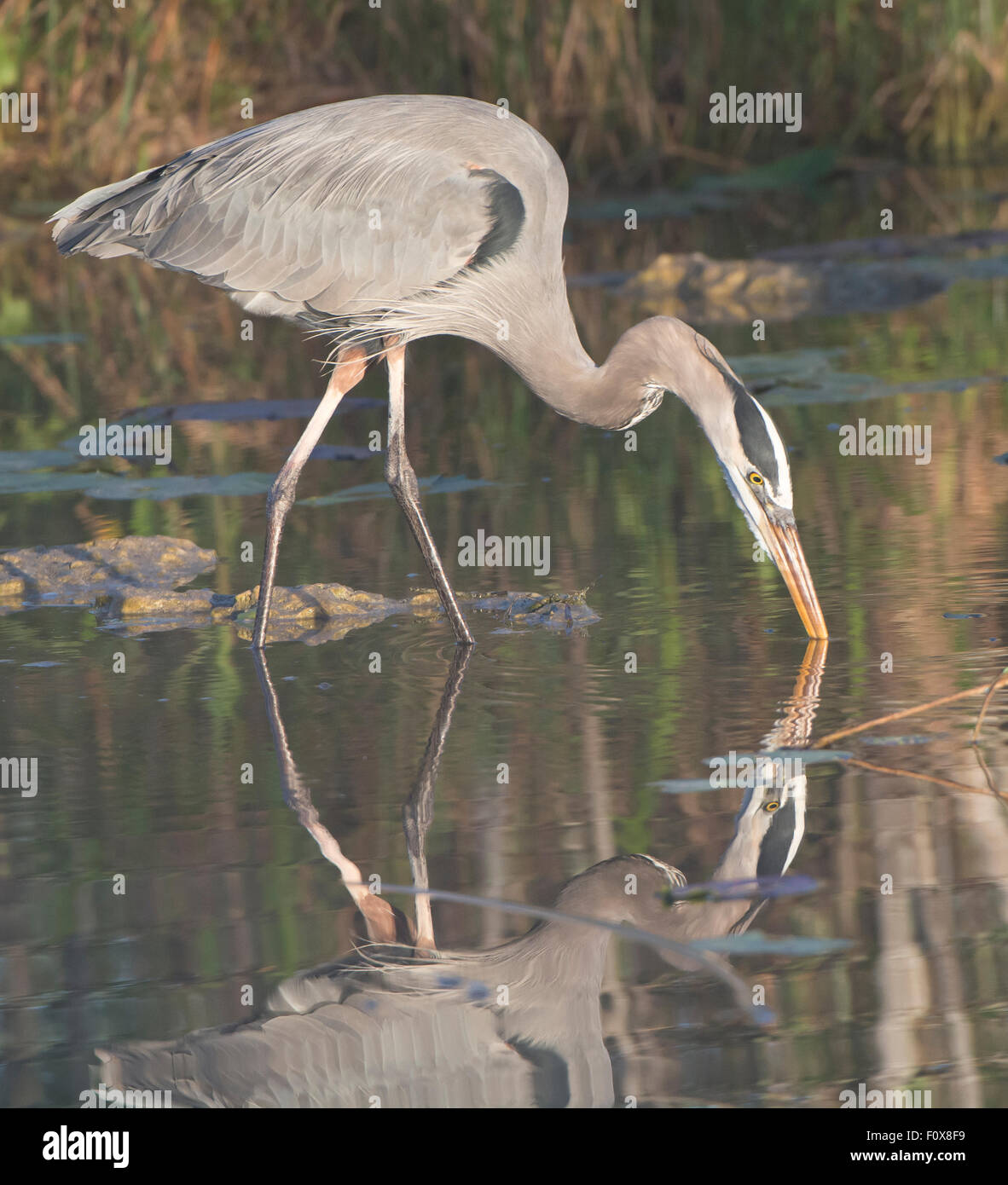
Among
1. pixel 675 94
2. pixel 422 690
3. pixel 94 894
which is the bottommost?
pixel 94 894

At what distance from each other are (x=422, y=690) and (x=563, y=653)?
0.44 metres

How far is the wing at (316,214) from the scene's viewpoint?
631 centimetres

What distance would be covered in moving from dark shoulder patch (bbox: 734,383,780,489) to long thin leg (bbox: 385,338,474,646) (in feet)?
3.09

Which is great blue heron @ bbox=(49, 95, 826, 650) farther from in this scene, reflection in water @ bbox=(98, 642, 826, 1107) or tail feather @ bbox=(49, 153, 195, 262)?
reflection in water @ bbox=(98, 642, 826, 1107)

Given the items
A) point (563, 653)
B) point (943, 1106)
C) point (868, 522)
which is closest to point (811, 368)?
point (868, 522)

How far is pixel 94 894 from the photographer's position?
4062 millimetres

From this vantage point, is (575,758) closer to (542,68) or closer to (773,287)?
(773,287)

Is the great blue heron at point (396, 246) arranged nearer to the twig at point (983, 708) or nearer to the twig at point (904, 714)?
the twig at point (904, 714)

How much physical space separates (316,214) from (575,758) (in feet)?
8.35

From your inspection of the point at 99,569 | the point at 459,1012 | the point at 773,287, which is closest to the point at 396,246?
the point at 99,569

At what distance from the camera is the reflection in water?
3316 mm

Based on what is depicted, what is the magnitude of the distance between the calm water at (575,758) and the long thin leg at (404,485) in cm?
13

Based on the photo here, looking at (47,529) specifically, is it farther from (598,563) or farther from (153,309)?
(153,309)

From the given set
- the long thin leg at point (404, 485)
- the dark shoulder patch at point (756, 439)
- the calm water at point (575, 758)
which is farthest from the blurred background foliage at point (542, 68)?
the dark shoulder patch at point (756, 439)
